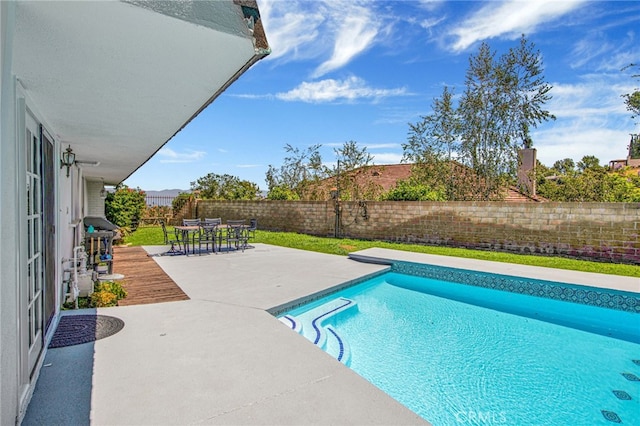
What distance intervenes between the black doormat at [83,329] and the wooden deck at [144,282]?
0.76 metres

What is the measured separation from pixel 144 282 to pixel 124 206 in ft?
31.7

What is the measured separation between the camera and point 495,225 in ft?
35.5

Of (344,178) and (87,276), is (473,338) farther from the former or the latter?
(344,178)

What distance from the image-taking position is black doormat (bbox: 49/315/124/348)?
12.1 feet

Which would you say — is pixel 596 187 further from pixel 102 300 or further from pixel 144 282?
pixel 102 300

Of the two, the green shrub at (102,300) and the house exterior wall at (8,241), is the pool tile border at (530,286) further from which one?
the house exterior wall at (8,241)

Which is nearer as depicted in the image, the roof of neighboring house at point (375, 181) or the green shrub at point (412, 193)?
the green shrub at point (412, 193)

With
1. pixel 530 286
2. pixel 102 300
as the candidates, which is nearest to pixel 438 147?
pixel 530 286

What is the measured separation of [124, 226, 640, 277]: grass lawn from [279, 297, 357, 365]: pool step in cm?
480

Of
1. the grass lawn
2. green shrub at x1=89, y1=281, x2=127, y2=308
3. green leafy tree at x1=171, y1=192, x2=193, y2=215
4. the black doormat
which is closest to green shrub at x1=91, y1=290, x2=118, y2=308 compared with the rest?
green shrub at x1=89, y1=281, x2=127, y2=308

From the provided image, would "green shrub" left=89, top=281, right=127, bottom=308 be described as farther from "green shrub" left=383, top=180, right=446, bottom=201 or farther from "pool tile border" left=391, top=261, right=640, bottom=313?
"green shrub" left=383, top=180, right=446, bottom=201

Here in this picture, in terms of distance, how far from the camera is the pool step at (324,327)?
4395 millimetres

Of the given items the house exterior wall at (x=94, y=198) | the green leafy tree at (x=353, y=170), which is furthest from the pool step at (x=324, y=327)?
the house exterior wall at (x=94, y=198)

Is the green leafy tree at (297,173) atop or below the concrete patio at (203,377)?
atop
